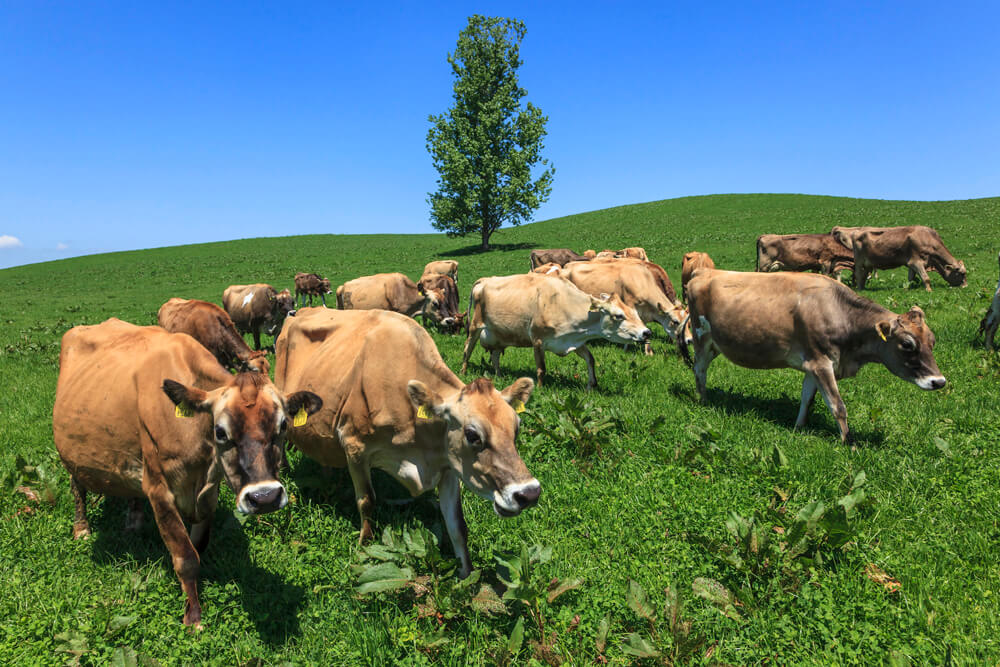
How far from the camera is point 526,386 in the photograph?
438 cm

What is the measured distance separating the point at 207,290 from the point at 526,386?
34.6 meters

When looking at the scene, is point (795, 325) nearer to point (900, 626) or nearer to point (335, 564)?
point (900, 626)

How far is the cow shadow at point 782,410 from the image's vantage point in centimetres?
702

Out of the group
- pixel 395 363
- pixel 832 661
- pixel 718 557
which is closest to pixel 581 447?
pixel 718 557

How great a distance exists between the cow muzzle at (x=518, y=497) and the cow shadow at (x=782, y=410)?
17.0ft

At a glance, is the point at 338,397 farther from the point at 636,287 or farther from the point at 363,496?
the point at 636,287

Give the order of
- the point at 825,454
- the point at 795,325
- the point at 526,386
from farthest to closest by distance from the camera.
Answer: the point at 795,325, the point at 825,454, the point at 526,386

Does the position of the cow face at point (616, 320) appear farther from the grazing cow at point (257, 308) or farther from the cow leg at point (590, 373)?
the grazing cow at point (257, 308)

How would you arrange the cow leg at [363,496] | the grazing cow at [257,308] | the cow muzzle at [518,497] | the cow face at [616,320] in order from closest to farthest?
the cow muzzle at [518,497]
the cow leg at [363,496]
the cow face at [616,320]
the grazing cow at [257,308]

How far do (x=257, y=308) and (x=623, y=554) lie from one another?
47.2ft

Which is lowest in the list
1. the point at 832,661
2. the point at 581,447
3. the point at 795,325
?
the point at 832,661

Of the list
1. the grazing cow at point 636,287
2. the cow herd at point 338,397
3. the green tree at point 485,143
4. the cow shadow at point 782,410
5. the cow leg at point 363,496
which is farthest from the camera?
the green tree at point 485,143

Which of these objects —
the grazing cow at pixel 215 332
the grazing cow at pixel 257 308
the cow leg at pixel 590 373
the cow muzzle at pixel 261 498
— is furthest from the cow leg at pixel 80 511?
the grazing cow at pixel 257 308

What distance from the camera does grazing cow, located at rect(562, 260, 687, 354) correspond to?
12422mm
